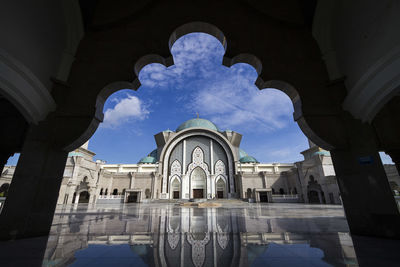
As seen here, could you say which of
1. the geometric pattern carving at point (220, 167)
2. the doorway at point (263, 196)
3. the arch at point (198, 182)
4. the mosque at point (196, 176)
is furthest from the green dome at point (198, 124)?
the doorway at point (263, 196)

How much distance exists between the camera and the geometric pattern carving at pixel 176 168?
3297 centimetres

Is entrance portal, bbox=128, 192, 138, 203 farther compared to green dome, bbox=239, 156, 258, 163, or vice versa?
green dome, bbox=239, 156, 258, 163

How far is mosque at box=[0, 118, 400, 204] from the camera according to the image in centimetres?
2650

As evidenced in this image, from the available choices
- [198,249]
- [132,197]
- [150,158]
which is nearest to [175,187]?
[132,197]

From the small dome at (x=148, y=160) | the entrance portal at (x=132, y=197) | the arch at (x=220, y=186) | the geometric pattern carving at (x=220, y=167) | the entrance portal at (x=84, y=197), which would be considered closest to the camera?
the entrance portal at (x=84, y=197)

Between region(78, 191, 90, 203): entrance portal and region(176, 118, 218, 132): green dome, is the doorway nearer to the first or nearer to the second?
region(176, 118, 218, 132): green dome

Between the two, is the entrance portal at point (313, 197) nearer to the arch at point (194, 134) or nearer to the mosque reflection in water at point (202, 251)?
the arch at point (194, 134)

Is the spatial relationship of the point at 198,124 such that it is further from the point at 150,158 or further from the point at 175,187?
the point at 175,187

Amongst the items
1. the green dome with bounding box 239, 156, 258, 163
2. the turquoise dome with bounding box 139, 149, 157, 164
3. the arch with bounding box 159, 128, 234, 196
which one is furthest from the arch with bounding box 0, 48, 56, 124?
the green dome with bounding box 239, 156, 258, 163

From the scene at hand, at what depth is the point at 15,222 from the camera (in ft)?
10.6

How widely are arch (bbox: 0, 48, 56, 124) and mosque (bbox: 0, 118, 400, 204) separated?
2516 centimetres

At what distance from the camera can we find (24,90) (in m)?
3.30

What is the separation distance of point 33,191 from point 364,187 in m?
6.26

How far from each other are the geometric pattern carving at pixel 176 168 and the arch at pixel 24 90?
29.9 meters
